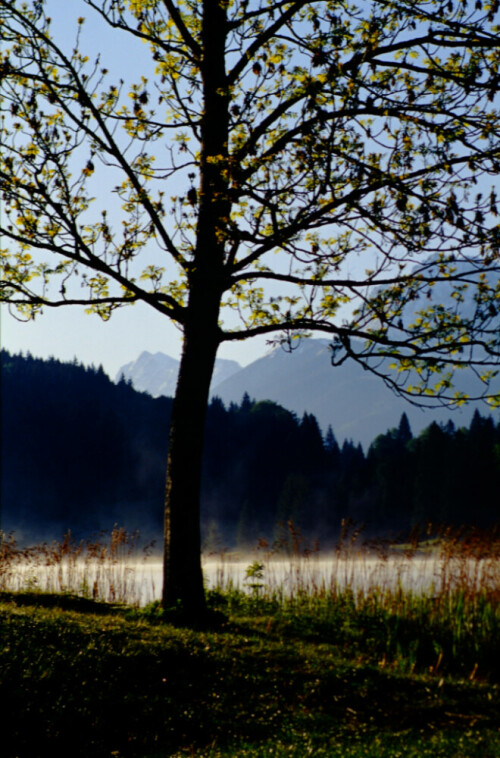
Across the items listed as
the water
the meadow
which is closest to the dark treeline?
the water

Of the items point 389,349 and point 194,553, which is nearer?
point 194,553

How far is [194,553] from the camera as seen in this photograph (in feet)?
35.4

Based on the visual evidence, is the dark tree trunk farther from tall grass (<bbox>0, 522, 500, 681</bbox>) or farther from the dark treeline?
the dark treeline

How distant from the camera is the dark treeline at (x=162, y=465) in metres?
71.4

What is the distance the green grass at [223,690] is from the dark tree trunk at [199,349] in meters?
0.74

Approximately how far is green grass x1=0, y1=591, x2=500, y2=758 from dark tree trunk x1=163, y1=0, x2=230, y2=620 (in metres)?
0.74

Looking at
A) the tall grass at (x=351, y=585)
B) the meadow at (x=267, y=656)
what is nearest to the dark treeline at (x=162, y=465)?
A: the tall grass at (x=351, y=585)

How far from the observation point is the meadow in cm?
694

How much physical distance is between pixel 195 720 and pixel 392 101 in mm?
7930

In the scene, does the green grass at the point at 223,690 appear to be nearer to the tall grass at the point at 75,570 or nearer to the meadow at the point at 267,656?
the meadow at the point at 267,656

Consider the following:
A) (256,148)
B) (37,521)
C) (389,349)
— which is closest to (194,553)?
(389,349)

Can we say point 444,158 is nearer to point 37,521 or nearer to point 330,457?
point 330,457

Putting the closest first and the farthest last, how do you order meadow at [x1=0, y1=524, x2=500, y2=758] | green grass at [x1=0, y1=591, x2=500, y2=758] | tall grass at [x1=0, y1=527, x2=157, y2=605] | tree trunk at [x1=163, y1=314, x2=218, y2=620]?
green grass at [x1=0, y1=591, x2=500, y2=758] < meadow at [x1=0, y1=524, x2=500, y2=758] < tree trunk at [x1=163, y1=314, x2=218, y2=620] < tall grass at [x1=0, y1=527, x2=157, y2=605]

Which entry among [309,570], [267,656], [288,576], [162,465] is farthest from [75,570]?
[162,465]
